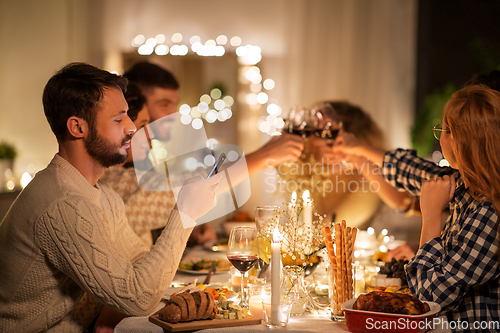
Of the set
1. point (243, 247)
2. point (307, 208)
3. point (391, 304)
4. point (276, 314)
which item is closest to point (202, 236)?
point (307, 208)

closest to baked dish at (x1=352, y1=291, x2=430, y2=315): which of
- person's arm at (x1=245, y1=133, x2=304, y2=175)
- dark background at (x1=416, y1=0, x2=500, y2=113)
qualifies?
person's arm at (x1=245, y1=133, x2=304, y2=175)

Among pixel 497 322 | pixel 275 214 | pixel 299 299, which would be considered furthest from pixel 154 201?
pixel 497 322

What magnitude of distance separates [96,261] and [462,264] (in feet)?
3.04

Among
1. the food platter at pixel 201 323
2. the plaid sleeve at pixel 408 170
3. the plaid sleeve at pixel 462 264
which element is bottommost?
the food platter at pixel 201 323

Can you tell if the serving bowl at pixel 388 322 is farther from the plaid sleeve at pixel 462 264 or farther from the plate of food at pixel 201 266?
the plate of food at pixel 201 266

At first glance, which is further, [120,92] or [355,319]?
[120,92]

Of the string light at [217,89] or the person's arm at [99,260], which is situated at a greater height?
the string light at [217,89]

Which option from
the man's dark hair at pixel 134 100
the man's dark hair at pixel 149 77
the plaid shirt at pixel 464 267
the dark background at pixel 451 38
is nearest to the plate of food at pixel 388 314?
the plaid shirt at pixel 464 267

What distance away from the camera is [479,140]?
117cm

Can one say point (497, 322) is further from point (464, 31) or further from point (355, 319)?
point (464, 31)

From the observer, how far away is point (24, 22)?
375 cm

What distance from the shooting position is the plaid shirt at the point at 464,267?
1106mm

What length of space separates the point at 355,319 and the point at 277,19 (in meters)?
3.83

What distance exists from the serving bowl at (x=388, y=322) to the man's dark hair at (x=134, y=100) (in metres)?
1.28
